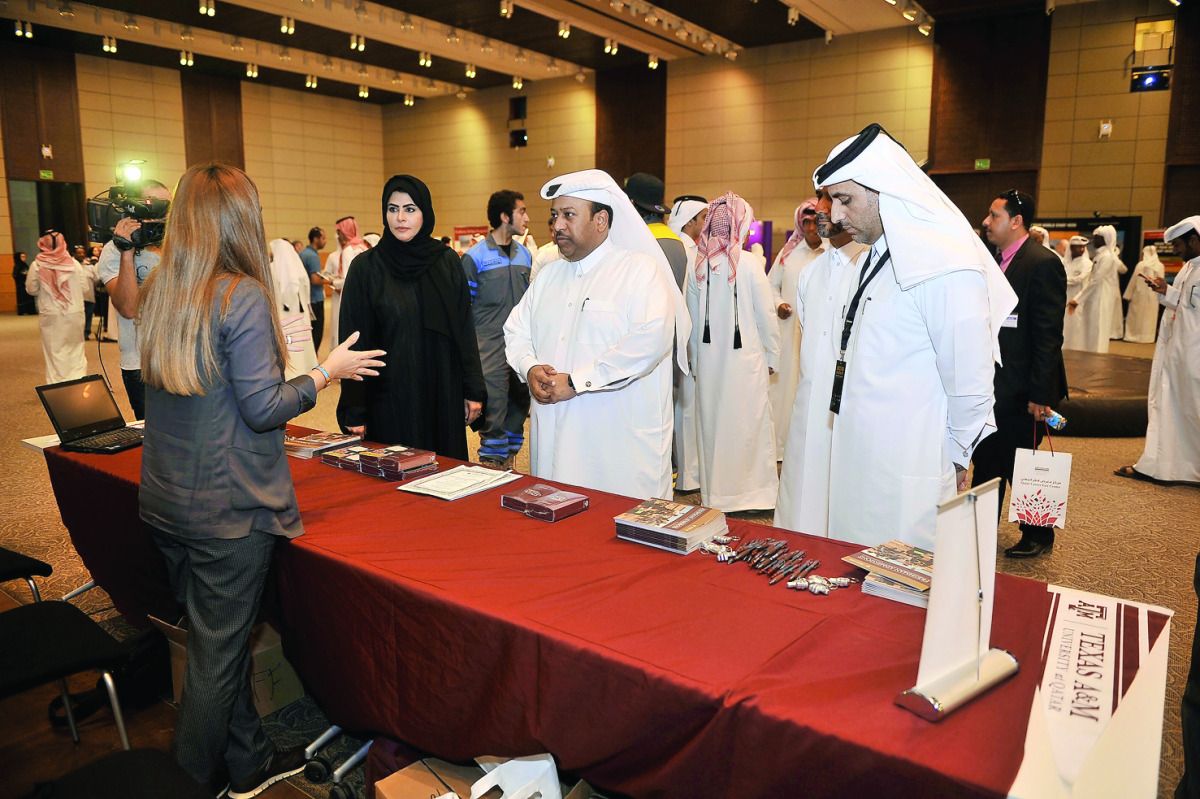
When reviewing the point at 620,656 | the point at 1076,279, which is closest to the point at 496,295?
the point at 620,656

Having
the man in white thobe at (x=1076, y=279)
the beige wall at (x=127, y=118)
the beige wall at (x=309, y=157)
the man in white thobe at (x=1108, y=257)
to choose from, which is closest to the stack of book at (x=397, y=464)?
the man in white thobe at (x=1076, y=279)

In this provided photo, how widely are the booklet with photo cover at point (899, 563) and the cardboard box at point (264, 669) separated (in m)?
1.79

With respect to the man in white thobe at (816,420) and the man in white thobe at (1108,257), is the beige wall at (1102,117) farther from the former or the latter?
the man in white thobe at (816,420)

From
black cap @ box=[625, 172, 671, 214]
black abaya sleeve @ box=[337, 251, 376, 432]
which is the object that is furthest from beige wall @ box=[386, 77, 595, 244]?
black abaya sleeve @ box=[337, 251, 376, 432]

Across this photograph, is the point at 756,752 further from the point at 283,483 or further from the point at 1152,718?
the point at 283,483

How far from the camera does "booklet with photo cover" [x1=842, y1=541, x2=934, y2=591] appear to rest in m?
1.60

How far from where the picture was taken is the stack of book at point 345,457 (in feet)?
8.89

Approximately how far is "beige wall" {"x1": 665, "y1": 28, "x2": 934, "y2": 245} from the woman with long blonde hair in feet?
46.1

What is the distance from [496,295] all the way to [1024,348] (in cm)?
335

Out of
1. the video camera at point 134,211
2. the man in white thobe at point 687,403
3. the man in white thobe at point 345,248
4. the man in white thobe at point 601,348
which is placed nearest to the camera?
the man in white thobe at point 601,348

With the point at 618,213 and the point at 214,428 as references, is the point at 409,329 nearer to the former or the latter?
the point at 618,213

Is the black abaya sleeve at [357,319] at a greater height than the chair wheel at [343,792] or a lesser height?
greater

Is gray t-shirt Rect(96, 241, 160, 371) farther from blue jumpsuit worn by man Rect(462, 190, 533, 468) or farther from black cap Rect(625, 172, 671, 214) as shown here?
black cap Rect(625, 172, 671, 214)

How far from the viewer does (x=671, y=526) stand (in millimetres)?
1926
